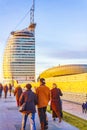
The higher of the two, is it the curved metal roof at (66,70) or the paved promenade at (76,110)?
the curved metal roof at (66,70)

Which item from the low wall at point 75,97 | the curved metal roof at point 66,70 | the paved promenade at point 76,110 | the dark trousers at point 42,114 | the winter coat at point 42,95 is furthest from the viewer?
the curved metal roof at point 66,70

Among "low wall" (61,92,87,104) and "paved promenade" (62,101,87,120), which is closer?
"paved promenade" (62,101,87,120)

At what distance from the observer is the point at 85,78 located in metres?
37.0

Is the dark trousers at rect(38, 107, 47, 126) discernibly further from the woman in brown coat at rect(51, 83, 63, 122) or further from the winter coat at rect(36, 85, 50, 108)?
the woman in brown coat at rect(51, 83, 63, 122)

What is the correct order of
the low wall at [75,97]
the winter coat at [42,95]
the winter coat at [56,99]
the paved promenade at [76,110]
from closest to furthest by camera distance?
1. the winter coat at [42,95]
2. the winter coat at [56,99]
3. the paved promenade at [76,110]
4. the low wall at [75,97]

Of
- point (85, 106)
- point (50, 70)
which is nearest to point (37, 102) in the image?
point (85, 106)

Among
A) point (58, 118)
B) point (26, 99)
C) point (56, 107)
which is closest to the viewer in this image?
point (26, 99)

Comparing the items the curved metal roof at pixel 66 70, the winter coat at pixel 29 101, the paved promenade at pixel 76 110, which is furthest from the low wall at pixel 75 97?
the curved metal roof at pixel 66 70

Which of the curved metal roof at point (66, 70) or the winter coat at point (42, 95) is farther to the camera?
the curved metal roof at point (66, 70)

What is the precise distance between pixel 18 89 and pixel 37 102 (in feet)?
31.7

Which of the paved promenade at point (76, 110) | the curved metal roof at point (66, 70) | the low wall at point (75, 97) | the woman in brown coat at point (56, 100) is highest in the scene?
the curved metal roof at point (66, 70)

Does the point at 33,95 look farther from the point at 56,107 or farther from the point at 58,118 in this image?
the point at 58,118

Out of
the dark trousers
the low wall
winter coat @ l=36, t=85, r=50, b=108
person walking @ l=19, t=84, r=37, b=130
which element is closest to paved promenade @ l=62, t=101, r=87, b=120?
the low wall

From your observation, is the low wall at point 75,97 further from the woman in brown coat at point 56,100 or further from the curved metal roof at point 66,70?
the curved metal roof at point 66,70
